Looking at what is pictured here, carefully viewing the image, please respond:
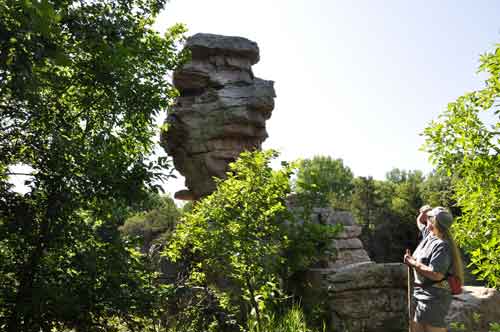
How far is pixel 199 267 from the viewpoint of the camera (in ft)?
22.8

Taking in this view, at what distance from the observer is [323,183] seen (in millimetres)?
7543

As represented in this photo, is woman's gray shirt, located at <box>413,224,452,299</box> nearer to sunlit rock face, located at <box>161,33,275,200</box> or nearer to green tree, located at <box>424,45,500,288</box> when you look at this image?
green tree, located at <box>424,45,500,288</box>

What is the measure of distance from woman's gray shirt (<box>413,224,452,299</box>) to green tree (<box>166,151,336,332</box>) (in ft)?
7.75

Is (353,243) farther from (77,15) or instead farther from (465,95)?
(77,15)

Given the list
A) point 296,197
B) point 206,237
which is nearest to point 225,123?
point 296,197

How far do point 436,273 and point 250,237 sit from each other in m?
2.92

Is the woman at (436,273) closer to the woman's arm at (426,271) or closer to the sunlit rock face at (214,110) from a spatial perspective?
the woman's arm at (426,271)

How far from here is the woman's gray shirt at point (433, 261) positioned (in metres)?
4.08

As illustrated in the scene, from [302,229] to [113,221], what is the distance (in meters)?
3.58

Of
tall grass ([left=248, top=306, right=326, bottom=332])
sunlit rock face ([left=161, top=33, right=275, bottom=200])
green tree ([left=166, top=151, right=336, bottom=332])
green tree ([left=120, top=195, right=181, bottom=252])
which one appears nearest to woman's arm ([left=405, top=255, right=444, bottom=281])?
tall grass ([left=248, top=306, right=326, bottom=332])

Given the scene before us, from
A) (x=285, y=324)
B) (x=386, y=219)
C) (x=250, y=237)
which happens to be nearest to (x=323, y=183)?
(x=250, y=237)

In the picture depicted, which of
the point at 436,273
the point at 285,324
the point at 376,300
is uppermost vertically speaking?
the point at 436,273

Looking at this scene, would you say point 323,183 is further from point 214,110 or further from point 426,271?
point 214,110

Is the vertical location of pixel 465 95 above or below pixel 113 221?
above
